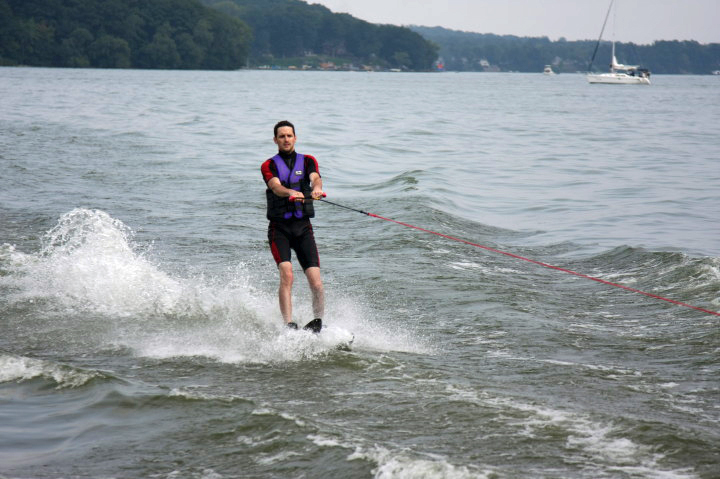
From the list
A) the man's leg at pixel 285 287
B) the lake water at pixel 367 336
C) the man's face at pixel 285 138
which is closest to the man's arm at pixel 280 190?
the man's face at pixel 285 138

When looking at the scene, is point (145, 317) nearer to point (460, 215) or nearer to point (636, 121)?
point (460, 215)

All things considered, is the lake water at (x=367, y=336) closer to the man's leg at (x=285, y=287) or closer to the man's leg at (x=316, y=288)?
the man's leg at (x=285, y=287)

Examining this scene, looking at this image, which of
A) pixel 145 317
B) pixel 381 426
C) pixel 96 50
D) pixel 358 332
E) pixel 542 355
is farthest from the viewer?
pixel 96 50

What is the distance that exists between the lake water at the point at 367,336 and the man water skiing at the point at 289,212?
1.51 ft

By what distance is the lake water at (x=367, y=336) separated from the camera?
5.23 metres

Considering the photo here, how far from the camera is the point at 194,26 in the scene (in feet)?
495

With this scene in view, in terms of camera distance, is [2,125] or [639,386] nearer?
[639,386]

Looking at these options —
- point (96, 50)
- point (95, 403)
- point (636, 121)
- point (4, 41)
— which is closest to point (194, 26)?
point (96, 50)

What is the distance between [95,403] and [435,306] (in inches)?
164

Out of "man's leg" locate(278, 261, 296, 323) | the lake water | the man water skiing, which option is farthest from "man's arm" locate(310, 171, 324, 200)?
the lake water

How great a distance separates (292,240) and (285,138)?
907 mm

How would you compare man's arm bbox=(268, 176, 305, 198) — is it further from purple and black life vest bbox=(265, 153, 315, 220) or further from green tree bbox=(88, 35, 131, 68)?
green tree bbox=(88, 35, 131, 68)

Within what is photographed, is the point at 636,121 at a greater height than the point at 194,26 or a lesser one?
lesser

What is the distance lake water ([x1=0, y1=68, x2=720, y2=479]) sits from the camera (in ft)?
17.2
